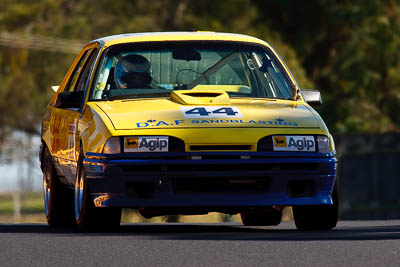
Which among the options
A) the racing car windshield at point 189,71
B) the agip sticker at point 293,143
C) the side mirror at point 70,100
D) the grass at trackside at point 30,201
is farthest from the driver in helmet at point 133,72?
the grass at trackside at point 30,201

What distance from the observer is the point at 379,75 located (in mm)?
36281

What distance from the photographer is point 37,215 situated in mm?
26000

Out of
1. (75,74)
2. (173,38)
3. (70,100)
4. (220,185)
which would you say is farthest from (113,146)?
(75,74)

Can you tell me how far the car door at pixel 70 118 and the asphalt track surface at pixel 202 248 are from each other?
0.61 metres

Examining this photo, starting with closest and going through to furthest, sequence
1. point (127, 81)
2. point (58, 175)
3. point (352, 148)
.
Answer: point (127, 81), point (58, 175), point (352, 148)

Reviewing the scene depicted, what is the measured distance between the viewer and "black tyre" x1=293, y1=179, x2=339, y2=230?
32.2 feet

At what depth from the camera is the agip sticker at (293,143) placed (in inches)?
359

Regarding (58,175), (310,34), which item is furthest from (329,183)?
(310,34)

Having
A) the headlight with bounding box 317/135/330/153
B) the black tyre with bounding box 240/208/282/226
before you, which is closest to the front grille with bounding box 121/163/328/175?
the headlight with bounding box 317/135/330/153

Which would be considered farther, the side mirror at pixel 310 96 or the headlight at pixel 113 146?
the side mirror at pixel 310 96

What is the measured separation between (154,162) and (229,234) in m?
1.00

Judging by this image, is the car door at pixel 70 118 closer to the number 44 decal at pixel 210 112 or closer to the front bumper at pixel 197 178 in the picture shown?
the front bumper at pixel 197 178

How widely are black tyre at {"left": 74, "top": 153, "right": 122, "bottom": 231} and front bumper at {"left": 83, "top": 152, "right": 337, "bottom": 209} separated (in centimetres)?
18

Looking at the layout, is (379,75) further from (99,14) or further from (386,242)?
(386,242)
